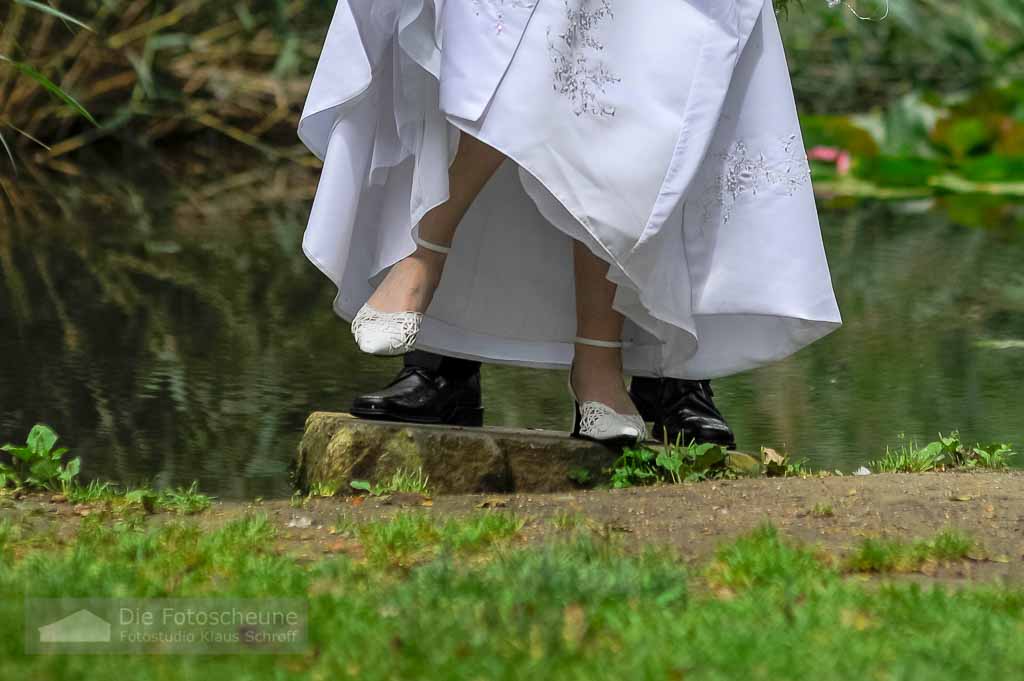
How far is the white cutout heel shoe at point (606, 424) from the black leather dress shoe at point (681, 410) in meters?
0.12

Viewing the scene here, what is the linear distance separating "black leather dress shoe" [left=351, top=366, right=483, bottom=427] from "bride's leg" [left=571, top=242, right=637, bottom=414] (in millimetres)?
236

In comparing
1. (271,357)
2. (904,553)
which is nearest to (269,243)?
(271,357)

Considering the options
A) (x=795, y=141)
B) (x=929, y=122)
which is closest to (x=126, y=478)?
(x=795, y=141)

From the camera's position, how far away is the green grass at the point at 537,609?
165cm

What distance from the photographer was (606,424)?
2789 millimetres

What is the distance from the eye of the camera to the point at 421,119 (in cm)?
273

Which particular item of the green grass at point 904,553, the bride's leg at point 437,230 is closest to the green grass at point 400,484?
the bride's leg at point 437,230

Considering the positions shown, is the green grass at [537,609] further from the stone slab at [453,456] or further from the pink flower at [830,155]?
the pink flower at [830,155]

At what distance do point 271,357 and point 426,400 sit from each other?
3.87 ft

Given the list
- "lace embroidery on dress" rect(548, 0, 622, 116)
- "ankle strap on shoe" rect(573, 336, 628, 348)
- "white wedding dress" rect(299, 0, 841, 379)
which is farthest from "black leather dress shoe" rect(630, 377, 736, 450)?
"lace embroidery on dress" rect(548, 0, 622, 116)

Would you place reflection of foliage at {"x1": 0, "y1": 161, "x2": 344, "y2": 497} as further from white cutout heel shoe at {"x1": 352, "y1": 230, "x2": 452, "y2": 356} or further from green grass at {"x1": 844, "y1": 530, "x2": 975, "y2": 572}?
green grass at {"x1": 844, "y1": 530, "x2": 975, "y2": 572}

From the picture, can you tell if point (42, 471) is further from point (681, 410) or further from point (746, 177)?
point (746, 177)

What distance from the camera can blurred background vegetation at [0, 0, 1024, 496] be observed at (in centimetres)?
343

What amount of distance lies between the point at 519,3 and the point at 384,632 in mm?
1183
